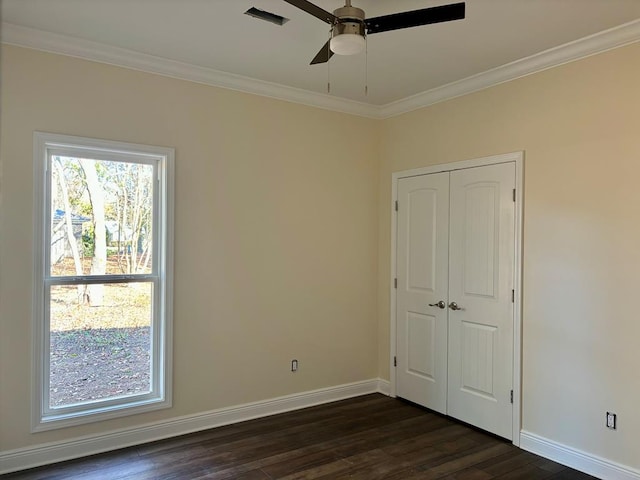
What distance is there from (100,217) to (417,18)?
2.46 meters

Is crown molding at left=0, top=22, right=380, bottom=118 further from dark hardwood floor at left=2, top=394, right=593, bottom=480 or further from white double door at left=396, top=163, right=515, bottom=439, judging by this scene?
dark hardwood floor at left=2, top=394, right=593, bottom=480

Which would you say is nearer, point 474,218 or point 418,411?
point 474,218

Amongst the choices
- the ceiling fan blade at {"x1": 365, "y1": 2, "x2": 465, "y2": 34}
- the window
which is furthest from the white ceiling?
the window

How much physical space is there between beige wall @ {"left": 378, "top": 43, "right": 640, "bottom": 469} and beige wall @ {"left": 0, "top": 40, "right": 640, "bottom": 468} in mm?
10

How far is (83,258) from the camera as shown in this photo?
3.18 metres

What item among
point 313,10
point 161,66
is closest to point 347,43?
point 313,10

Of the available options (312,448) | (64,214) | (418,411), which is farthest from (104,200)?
(418,411)

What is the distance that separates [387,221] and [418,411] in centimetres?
176

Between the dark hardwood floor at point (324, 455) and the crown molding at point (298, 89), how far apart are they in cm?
269

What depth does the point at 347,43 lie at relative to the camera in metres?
2.11

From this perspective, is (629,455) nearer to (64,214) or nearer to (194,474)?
(194,474)

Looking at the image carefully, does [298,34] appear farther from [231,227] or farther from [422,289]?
[422,289]

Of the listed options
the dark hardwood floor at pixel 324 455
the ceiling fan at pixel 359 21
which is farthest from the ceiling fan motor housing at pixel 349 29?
the dark hardwood floor at pixel 324 455

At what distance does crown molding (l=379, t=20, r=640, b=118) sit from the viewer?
9.19 ft
